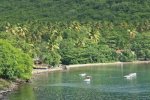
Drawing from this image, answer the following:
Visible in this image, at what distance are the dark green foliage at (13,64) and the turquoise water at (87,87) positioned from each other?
282cm

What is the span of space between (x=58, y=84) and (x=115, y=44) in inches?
3152

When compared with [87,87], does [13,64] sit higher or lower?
higher

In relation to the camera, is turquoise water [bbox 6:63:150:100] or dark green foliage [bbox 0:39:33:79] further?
dark green foliage [bbox 0:39:33:79]

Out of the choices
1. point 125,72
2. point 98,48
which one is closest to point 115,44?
point 98,48

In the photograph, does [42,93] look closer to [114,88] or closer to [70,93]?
[70,93]

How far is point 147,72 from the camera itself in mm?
142750

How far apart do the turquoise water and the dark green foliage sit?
2818 mm

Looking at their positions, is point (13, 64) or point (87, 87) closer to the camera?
point (13, 64)

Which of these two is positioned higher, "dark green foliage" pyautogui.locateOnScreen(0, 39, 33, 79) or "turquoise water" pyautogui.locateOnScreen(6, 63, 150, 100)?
"dark green foliage" pyautogui.locateOnScreen(0, 39, 33, 79)

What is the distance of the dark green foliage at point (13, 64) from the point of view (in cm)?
11081

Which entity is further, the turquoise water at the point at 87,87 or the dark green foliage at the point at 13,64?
the dark green foliage at the point at 13,64

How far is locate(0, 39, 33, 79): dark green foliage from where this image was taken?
111 m

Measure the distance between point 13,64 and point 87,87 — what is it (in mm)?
15672

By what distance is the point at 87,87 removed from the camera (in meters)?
115
